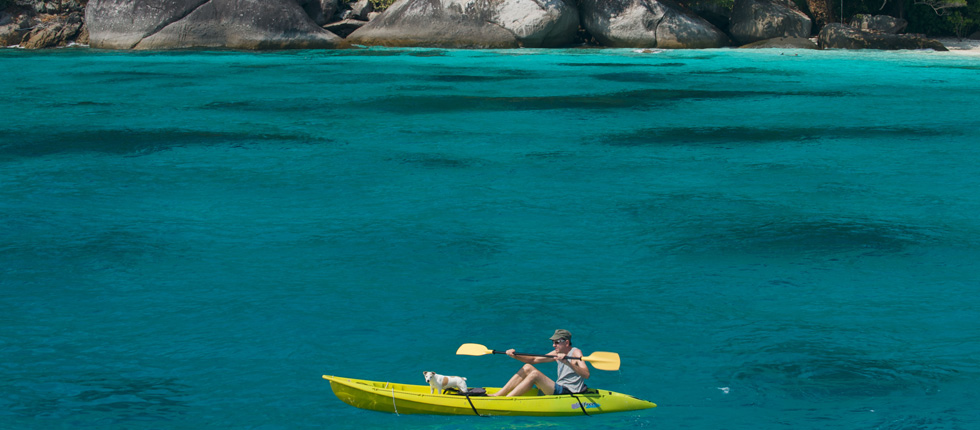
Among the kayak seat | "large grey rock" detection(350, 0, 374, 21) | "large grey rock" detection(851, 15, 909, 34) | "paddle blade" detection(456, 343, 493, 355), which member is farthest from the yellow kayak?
"large grey rock" detection(350, 0, 374, 21)

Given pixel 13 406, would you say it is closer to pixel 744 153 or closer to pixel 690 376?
pixel 690 376

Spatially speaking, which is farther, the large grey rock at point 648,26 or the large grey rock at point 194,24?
the large grey rock at point 648,26

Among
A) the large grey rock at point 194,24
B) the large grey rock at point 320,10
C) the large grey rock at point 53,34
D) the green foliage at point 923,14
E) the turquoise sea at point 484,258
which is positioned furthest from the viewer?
the large grey rock at point 320,10

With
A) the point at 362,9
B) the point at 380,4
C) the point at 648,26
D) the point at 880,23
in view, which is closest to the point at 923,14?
the point at 880,23

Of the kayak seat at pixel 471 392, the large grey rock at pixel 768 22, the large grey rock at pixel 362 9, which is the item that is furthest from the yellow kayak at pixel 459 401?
the large grey rock at pixel 362 9

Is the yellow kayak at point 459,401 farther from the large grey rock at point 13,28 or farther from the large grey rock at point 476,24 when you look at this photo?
the large grey rock at point 13,28

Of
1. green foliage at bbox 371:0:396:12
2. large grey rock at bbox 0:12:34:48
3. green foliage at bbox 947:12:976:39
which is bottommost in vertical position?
green foliage at bbox 947:12:976:39

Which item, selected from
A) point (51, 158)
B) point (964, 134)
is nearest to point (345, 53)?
point (51, 158)

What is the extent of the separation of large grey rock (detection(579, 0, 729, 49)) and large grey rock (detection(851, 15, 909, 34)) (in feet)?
17.3

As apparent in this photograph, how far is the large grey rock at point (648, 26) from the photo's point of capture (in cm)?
3809

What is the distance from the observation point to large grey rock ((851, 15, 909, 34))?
3778cm

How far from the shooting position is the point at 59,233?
11469 millimetres

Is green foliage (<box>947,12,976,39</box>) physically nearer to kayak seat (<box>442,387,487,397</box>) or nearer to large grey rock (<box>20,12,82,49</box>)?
large grey rock (<box>20,12,82,49</box>)

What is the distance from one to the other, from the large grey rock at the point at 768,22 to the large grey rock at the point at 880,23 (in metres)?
1.87
